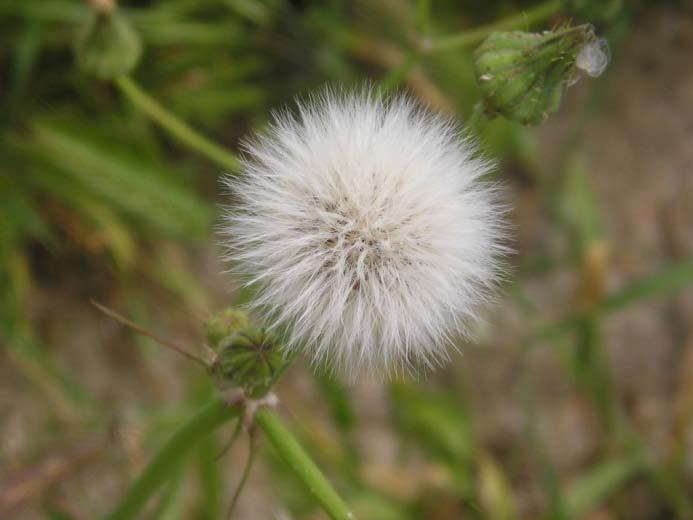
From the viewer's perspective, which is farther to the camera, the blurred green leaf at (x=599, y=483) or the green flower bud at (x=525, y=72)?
the blurred green leaf at (x=599, y=483)

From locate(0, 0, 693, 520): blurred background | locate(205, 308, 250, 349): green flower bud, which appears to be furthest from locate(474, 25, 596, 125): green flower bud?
locate(0, 0, 693, 520): blurred background

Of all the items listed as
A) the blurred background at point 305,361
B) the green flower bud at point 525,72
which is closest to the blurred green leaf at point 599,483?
the blurred background at point 305,361

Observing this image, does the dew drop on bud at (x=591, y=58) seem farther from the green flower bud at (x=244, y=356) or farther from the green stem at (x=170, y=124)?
the green stem at (x=170, y=124)

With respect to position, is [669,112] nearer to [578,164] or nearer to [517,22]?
[578,164]

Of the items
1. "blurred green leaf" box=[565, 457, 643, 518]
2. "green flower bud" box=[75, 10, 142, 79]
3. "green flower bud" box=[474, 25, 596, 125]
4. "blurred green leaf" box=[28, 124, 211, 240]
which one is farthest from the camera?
"blurred green leaf" box=[565, 457, 643, 518]

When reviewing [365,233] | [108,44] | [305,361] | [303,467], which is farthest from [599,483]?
[108,44]

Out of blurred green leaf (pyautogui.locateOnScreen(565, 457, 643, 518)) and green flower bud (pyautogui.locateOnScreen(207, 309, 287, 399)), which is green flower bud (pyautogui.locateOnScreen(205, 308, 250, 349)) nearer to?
green flower bud (pyautogui.locateOnScreen(207, 309, 287, 399))

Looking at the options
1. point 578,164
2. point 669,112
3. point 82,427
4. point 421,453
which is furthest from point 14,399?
point 669,112
